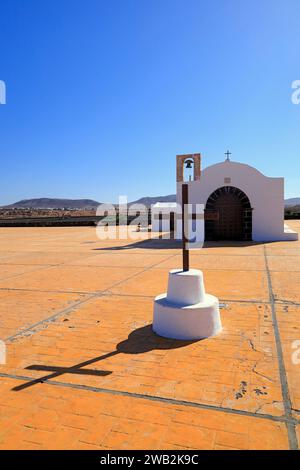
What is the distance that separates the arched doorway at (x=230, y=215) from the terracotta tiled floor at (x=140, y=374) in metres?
9.98

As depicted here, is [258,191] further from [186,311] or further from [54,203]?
[54,203]

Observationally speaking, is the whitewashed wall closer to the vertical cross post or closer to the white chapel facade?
the white chapel facade

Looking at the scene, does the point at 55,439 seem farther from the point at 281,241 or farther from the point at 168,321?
the point at 281,241

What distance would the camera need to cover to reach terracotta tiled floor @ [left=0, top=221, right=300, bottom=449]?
2.45m

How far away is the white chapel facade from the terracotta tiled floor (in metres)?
10.0

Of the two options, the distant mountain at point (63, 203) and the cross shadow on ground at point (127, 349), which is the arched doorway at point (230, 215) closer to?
the cross shadow on ground at point (127, 349)

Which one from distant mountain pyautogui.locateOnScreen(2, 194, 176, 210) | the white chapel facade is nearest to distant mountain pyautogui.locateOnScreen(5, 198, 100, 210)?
distant mountain pyautogui.locateOnScreen(2, 194, 176, 210)

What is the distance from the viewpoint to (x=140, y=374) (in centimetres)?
333

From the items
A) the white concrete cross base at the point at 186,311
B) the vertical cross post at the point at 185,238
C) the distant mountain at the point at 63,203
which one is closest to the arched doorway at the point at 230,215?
the vertical cross post at the point at 185,238

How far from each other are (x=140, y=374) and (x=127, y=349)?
613 millimetres

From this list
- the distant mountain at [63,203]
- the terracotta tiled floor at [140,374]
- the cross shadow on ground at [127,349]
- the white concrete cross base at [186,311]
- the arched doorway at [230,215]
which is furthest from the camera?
the distant mountain at [63,203]

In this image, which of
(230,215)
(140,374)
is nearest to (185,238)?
(140,374)

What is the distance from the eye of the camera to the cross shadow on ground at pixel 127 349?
3.34 m
